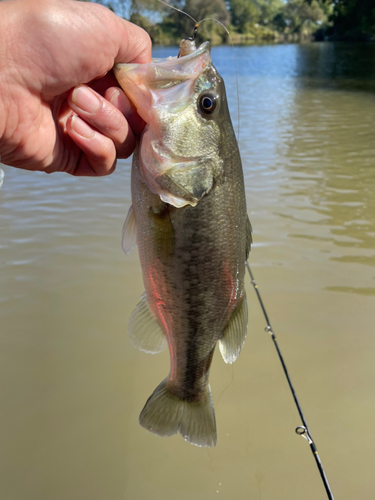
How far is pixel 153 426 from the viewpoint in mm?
2061

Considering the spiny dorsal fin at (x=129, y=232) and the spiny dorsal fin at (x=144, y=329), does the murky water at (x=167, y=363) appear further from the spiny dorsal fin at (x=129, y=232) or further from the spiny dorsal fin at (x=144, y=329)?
the spiny dorsal fin at (x=129, y=232)

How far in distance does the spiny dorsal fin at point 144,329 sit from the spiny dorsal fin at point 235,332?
0.33 meters

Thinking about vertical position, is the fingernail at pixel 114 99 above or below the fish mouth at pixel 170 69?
below

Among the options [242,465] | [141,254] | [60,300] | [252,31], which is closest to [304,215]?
[60,300]

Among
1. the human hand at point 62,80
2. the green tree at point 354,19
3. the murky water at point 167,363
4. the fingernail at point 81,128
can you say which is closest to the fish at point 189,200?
the human hand at point 62,80

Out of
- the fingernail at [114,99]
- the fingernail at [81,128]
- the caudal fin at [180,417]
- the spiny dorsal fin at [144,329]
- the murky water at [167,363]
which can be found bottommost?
the murky water at [167,363]

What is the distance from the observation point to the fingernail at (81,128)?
6.11 ft

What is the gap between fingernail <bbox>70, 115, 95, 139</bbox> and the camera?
6.11 ft

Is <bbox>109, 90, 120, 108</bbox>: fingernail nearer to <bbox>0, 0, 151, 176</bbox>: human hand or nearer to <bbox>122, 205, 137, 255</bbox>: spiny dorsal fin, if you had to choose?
<bbox>0, 0, 151, 176</bbox>: human hand

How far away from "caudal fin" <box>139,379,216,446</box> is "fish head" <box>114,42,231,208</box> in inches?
41.0

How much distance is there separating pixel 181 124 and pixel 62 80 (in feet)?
1.77

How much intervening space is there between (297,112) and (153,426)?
504 inches

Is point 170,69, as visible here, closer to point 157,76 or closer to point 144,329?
point 157,76

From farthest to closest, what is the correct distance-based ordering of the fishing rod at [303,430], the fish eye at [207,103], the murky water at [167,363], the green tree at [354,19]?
the green tree at [354,19]
the murky water at [167,363]
the fishing rod at [303,430]
the fish eye at [207,103]
